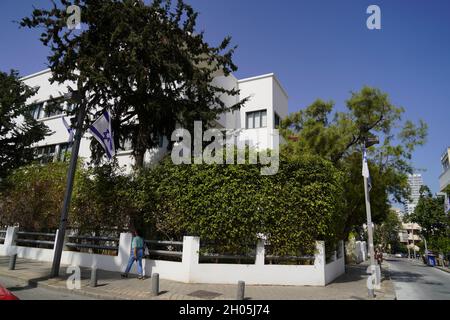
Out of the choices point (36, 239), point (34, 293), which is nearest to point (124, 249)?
point (34, 293)

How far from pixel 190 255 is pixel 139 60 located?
8242 millimetres

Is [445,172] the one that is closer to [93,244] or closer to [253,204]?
[253,204]

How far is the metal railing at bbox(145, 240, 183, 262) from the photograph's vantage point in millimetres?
11469

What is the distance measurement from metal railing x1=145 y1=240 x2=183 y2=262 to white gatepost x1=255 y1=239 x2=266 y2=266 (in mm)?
2852

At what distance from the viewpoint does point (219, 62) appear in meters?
14.4

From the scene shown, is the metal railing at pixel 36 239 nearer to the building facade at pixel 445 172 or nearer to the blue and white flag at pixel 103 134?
the blue and white flag at pixel 103 134

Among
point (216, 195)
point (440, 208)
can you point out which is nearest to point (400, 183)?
point (216, 195)

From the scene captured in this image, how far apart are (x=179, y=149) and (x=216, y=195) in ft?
15.5

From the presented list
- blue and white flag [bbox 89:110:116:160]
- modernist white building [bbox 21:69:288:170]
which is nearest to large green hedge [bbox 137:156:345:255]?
blue and white flag [bbox 89:110:116:160]

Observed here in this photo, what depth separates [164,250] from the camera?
39.7ft

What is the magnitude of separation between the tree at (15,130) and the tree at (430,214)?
47422 mm

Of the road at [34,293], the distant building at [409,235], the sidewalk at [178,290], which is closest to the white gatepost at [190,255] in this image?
the sidewalk at [178,290]
